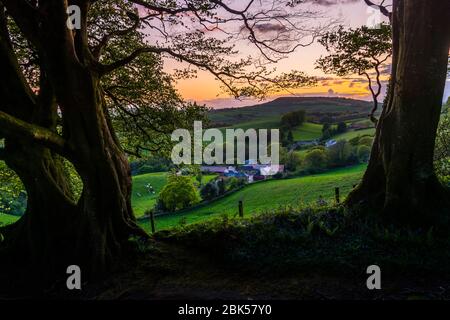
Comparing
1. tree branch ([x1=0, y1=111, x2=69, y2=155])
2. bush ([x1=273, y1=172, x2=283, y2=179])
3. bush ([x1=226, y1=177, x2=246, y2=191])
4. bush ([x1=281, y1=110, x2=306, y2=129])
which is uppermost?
bush ([x1=281, y1=110, x2=306, y2=129])

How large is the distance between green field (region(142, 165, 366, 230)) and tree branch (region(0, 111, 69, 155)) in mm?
32880

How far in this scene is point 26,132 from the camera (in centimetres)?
725

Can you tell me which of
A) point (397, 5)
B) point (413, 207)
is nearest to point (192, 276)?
point (413, 207)

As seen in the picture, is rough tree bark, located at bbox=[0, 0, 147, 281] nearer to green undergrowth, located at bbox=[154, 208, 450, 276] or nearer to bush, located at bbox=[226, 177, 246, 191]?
green undergrowth, located at bbox=[154, 208, 450, 276]

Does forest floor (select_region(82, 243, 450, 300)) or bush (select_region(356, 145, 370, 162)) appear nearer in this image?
forest floor (select_region(82, 243, 450, 300))

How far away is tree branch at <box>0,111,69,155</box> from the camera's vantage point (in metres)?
7.05

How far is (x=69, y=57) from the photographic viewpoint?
842 centimetres

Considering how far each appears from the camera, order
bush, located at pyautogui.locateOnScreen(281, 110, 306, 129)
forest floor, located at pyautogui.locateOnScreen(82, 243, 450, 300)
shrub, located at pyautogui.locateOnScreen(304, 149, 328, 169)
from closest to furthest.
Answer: forest floor, located at pyautogui.locateOnScreen(82, 243, 450, 300)
shrub, located at pyautogui.locateOnScreen(304, 149, 328, 169)
bush, located at pyautogui.locateOnScreen(281, 110, 306, 129)

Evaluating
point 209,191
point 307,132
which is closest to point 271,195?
point 209,191

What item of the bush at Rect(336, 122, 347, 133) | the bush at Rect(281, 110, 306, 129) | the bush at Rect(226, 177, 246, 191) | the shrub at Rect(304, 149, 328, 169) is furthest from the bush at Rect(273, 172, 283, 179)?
the bush at Rect(336, 122, 347, 133)

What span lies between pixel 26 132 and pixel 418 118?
327 inches

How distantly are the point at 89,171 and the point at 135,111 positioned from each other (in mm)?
6430

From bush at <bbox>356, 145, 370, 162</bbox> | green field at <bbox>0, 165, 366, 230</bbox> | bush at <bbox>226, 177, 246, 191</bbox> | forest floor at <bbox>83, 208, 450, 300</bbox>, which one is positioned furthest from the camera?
bush at <bbox>356, 145, 370, 162</bbox>

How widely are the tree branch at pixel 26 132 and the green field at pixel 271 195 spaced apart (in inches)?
1295
